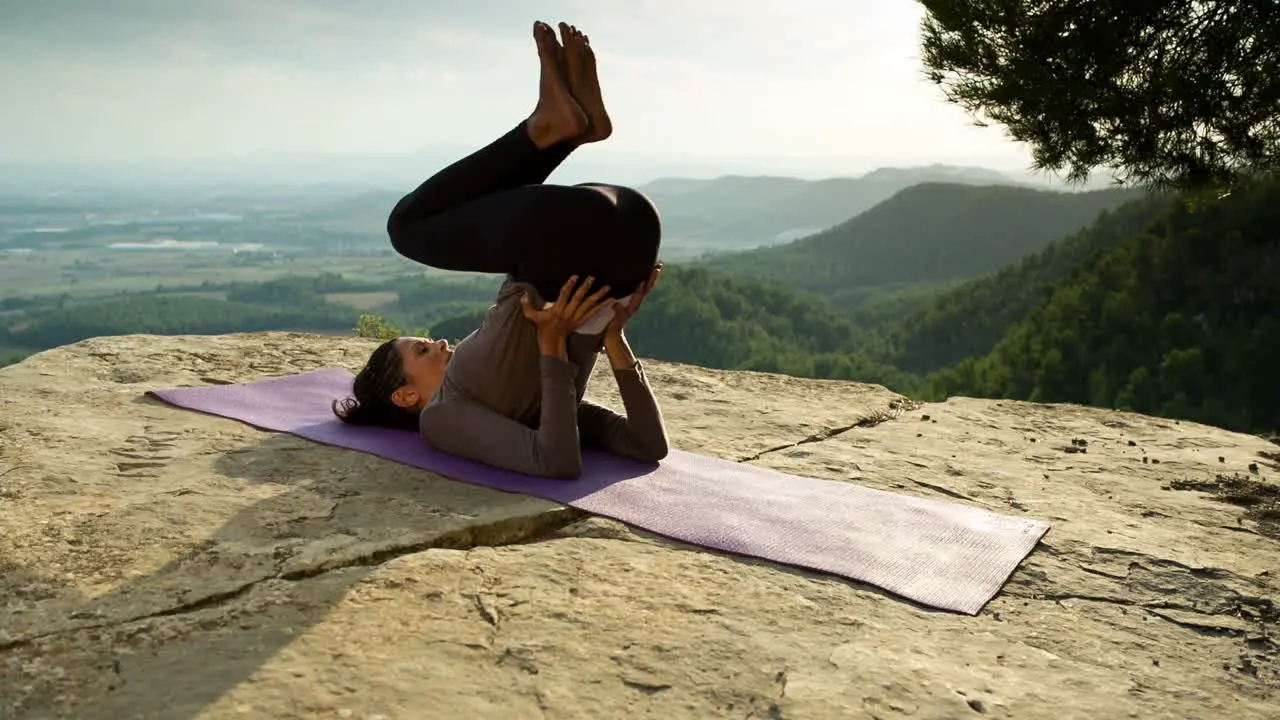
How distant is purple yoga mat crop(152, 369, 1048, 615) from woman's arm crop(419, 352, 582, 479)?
5 cm

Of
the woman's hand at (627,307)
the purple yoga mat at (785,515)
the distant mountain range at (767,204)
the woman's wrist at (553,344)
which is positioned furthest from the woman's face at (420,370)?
the distant mountain range at (767,204)

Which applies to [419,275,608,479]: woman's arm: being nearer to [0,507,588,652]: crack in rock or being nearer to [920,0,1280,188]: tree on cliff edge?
[0,507,588,652]: crack in rock

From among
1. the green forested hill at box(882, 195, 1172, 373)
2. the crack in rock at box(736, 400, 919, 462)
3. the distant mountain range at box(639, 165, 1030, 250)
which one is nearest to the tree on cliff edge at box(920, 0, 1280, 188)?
the crack in rock at box(736, 400, 919, 462)

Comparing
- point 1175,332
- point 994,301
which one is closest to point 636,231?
point 1175,332

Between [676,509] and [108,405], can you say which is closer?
[676,509]

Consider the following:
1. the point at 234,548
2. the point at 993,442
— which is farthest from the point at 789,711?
the point at 993,442

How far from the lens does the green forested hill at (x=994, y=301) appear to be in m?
31.8

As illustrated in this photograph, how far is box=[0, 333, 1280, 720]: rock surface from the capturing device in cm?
189

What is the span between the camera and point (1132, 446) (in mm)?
4574

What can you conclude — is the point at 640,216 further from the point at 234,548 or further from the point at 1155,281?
the point at 1155,281


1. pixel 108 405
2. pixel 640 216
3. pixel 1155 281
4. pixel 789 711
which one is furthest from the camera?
pixel 1155 281

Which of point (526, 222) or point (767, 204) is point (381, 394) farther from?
point (767, 204)

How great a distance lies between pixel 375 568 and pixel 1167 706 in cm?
180

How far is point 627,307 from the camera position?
3223 mm
